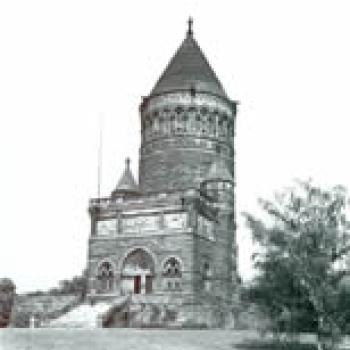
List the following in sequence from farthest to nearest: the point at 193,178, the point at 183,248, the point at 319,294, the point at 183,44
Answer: the point at 183,44 < the point at 193,178 < the point at 183,248 < the point at 319,294

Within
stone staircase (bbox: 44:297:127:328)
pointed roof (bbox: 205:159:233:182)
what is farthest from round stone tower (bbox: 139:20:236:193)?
stone staircase (bbox: 44:297:127:328)

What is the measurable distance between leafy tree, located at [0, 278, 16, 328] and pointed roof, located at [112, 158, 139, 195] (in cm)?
1410

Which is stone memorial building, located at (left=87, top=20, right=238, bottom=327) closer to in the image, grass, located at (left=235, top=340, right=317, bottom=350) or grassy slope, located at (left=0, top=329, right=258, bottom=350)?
grass, located at (left=235, top=340, right=317, bottom=350)

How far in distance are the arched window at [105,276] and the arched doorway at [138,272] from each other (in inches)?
36.2

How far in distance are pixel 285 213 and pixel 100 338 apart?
8569 mm

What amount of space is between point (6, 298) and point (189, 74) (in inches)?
902

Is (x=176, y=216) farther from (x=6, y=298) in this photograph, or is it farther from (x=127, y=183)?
(x=6, y=298)

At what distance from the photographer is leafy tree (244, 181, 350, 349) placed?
24641 mm

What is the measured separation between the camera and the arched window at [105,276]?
3897 centimetres

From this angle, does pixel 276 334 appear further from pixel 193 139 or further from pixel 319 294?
pixel 193 139

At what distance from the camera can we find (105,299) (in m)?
38.3

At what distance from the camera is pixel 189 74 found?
150 ft

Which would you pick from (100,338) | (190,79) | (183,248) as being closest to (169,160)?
(190,79)

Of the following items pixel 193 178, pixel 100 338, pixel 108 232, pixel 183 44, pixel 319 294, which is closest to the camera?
pixel 100 338
